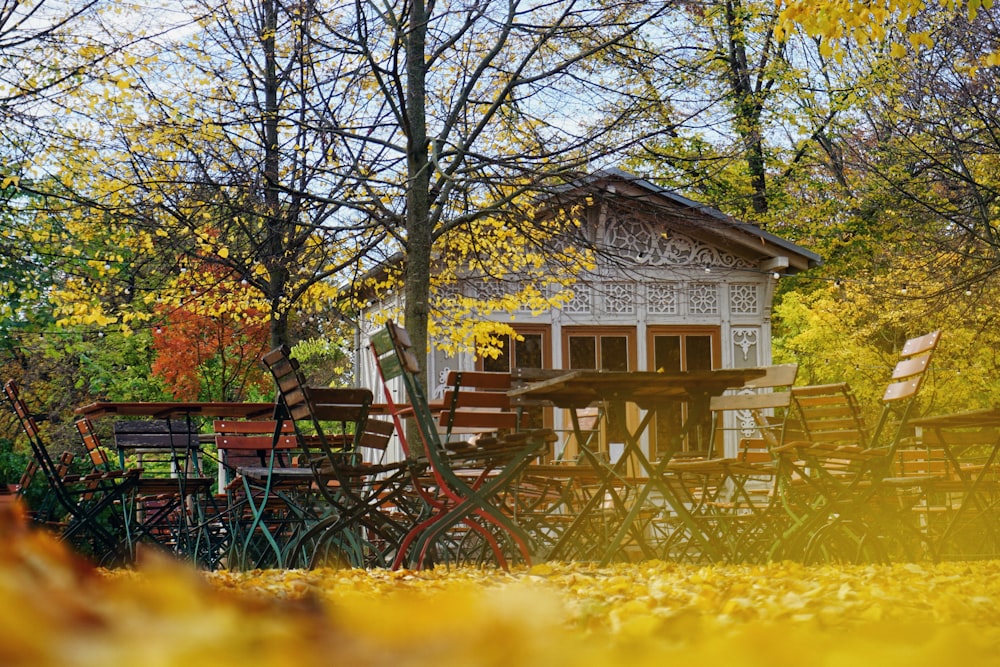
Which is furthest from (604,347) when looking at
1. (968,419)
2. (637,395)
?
(637,395)

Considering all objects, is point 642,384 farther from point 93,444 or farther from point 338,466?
point 93,444

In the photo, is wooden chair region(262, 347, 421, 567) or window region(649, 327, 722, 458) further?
window region(649, 327, 722, 458)

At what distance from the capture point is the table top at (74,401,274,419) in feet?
25.3

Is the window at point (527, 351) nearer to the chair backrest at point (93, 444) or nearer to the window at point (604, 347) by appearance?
the window at point (604, 347)

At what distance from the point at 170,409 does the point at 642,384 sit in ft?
12.1

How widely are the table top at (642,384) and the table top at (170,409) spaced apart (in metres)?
2.68

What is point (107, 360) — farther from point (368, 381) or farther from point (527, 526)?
point (527, 526)

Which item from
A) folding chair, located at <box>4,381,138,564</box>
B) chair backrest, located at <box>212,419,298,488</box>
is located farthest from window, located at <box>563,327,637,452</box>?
folding chair, located at <box>4,381,138,564</box>

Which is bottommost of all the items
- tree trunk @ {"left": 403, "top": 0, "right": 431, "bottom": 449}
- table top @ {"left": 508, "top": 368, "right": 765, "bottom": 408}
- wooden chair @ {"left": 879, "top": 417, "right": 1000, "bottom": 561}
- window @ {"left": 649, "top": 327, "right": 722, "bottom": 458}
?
wooden chair @ {"left": 879, "top": 417, "right": 1000, "bottom": 561}

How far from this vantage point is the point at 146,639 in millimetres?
979

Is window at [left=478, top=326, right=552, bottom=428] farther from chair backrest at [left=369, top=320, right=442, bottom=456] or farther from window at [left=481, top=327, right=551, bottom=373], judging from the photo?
chair backrest at [left=369, top=320, right=442, bottom=456]

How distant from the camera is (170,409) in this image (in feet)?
25.4

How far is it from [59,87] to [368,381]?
1030 centimetres

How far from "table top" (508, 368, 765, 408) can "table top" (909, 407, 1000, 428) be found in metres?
1.08
